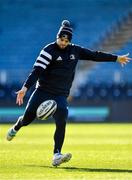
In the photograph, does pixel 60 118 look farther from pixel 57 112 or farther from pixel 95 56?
pixel 95 56

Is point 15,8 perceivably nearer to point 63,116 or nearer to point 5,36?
point 5,36

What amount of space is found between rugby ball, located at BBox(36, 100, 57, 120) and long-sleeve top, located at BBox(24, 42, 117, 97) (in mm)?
226

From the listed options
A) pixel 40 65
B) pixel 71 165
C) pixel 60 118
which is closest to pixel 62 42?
pixel 40 65

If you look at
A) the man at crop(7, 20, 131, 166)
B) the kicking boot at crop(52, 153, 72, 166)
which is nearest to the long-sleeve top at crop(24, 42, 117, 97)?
the man at crop(7, 20, 131, 166)

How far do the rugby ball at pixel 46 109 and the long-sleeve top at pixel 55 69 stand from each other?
23 cm

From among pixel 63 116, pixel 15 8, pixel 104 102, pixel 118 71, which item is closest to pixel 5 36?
pixel 15 8

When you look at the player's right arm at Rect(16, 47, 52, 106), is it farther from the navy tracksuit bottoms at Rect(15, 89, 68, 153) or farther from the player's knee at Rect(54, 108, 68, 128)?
the player's knee at Rect(54, 108, 68, 128)

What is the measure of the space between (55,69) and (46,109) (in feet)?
2.00

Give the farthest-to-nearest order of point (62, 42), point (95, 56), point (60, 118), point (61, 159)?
point (95, 56) < point (60, 118) < point (62, 42) < point (61, 159)

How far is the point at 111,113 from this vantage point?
102 feet

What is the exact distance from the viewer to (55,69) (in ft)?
34.5

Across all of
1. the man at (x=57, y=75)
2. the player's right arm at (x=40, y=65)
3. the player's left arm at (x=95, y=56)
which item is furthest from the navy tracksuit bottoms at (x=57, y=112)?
the player's left arm at (x=95, y=56)

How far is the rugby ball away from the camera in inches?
406

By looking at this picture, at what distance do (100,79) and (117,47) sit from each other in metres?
3.24
